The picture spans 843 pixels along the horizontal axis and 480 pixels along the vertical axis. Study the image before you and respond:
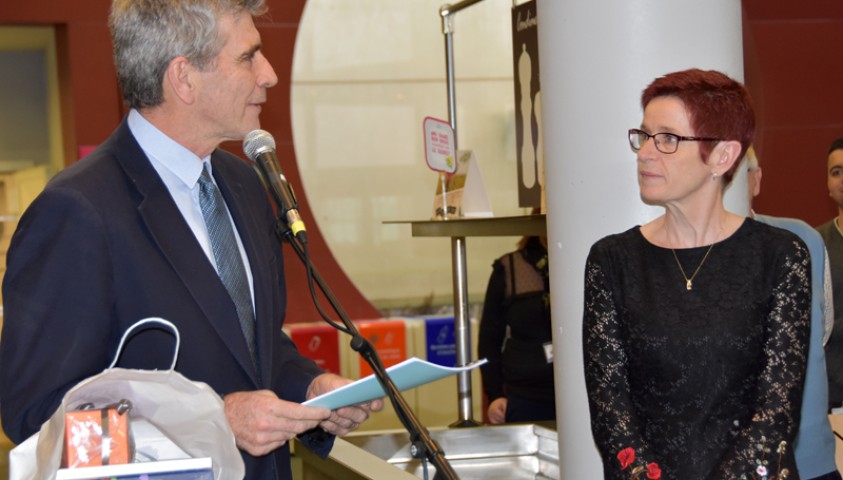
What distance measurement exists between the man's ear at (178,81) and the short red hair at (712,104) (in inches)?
36.6

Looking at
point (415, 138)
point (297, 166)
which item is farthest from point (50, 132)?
point (415, 138)

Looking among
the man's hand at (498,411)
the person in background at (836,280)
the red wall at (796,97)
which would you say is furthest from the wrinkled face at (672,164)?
the red wall at (796,97)

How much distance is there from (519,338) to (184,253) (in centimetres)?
256

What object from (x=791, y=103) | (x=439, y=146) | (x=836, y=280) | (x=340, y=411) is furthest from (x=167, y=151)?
(x=791, y=103)

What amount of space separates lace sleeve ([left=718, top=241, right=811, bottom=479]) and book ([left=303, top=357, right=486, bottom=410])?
Result: 72 cm

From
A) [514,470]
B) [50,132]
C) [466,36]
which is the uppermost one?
[466,36]

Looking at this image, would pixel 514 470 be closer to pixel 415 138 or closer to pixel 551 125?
pixel 551 125

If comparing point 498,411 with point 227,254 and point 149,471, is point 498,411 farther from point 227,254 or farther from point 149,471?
point 149,471

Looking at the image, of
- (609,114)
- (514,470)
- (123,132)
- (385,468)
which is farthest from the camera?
(514,470)

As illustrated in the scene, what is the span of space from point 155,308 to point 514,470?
5.46ft

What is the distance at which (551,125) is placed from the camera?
2582 mm

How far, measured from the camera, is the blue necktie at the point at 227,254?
6.12 ft

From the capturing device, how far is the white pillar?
243 centimetres

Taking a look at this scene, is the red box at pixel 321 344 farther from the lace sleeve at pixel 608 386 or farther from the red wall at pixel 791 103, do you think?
the lace sleeve at pixel 608 386
